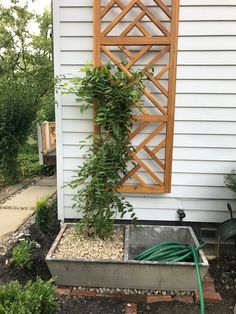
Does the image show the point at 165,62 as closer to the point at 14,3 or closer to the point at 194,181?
the point at 194,181

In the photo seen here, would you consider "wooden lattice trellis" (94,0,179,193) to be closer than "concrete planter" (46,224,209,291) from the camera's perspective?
No

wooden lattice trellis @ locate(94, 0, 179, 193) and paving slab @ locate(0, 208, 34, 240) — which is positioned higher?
wooden lattice trellis @ locate(94, 0, 179, 193)

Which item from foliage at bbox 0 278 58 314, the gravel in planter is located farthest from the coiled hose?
foliage at bbox 0 278 58 314

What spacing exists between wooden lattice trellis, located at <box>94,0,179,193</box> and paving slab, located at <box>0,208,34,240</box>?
1521 mm

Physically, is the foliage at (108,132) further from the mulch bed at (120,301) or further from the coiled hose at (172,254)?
the mulch bed at (120,301)

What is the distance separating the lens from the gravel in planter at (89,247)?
2.32 meters

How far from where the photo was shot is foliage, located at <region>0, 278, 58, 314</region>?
4.77 feet

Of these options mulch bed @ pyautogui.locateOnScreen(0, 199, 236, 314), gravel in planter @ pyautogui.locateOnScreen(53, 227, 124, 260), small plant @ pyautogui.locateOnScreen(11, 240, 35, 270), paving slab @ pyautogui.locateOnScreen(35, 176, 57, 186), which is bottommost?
mulch bed @ pyautogui.locateOnScreen(0, 199, 236, 314)

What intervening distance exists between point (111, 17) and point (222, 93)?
1.22 metres

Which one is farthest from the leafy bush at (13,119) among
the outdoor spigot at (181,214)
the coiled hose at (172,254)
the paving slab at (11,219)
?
the coiled hose at (172,254)

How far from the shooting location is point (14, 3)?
9938mm

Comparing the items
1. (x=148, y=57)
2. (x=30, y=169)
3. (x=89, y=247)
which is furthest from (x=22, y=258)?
(x=30, y=169)

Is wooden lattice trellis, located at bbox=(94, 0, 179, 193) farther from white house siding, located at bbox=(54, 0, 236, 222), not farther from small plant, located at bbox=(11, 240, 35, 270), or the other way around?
small plant, located at bbox=(11, 240, 35, 270)

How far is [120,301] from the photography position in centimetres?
215
